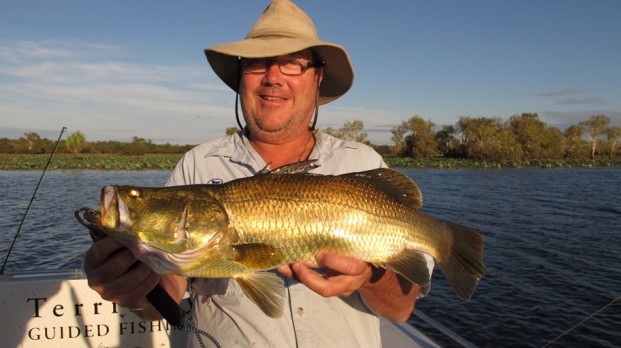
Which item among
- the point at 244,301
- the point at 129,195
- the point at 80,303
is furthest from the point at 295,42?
the point at 80,303

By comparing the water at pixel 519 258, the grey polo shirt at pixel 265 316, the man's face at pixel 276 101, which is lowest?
the water at pixel 519 258

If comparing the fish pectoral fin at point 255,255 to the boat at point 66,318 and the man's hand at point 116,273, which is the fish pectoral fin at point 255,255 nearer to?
the man's hand at point 116,273

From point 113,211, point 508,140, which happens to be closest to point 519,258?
point 113,211

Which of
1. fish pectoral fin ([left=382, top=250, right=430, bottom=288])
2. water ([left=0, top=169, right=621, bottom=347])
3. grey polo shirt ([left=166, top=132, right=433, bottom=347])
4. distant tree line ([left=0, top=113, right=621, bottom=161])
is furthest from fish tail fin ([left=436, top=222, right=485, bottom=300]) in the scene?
distant tree line ([left=0, top=113, right=621, bottom=161])

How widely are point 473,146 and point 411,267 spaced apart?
270ft

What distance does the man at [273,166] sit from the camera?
2.44m

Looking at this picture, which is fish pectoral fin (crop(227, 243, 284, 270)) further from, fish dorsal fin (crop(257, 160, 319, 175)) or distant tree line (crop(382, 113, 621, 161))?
distant tree line (crop(382, 113, 621, 161))

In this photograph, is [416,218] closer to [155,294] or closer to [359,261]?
[359,261]

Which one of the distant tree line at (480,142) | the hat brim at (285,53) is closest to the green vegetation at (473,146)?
the distant tree line at (480,142)

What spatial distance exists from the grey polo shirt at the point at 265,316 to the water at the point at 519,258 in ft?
19.6

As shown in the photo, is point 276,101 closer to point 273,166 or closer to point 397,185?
point 273,166

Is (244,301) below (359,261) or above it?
below

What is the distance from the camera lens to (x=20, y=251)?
14297 millimetres

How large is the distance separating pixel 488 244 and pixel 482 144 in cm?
6620
